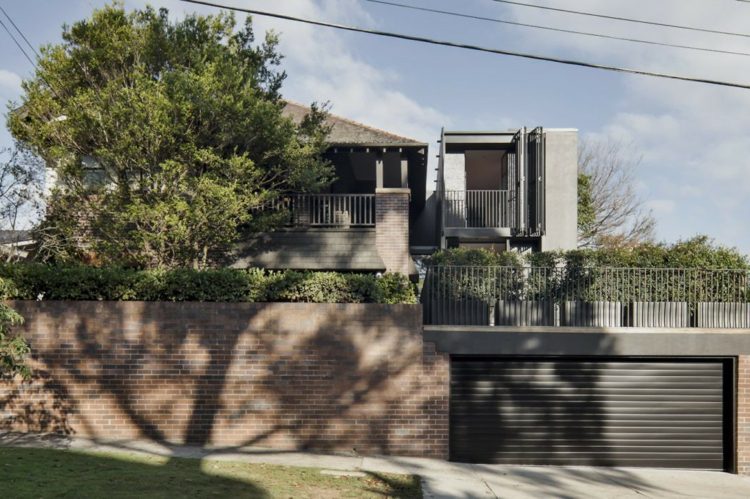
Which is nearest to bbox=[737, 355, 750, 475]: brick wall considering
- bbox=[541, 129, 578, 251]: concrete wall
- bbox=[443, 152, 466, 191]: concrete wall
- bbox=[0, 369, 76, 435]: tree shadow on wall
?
bbox=[541, 129, 578, 251]: concrete wall

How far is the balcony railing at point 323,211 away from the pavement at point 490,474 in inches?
282

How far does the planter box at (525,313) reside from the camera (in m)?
12.2

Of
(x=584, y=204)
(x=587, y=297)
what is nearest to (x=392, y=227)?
(x=587, y=297)

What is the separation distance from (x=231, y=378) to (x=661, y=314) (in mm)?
8860

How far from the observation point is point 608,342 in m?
12.0

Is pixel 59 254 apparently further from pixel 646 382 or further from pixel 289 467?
pixel 646 382

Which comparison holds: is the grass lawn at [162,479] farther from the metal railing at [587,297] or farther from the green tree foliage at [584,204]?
the green tree foliage at [584,204]

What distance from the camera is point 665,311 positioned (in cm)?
1227

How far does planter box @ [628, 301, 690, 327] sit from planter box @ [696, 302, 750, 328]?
0.30 metres

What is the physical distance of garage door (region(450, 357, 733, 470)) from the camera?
11984 mm

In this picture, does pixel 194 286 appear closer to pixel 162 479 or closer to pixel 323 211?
pixel 162 479

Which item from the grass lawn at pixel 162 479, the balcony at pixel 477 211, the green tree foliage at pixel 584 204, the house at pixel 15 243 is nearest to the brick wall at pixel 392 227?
the balcony at pixel 477 211

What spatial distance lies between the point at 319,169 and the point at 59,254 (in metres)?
6.82

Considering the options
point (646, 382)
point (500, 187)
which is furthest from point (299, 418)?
point (500, 187)
